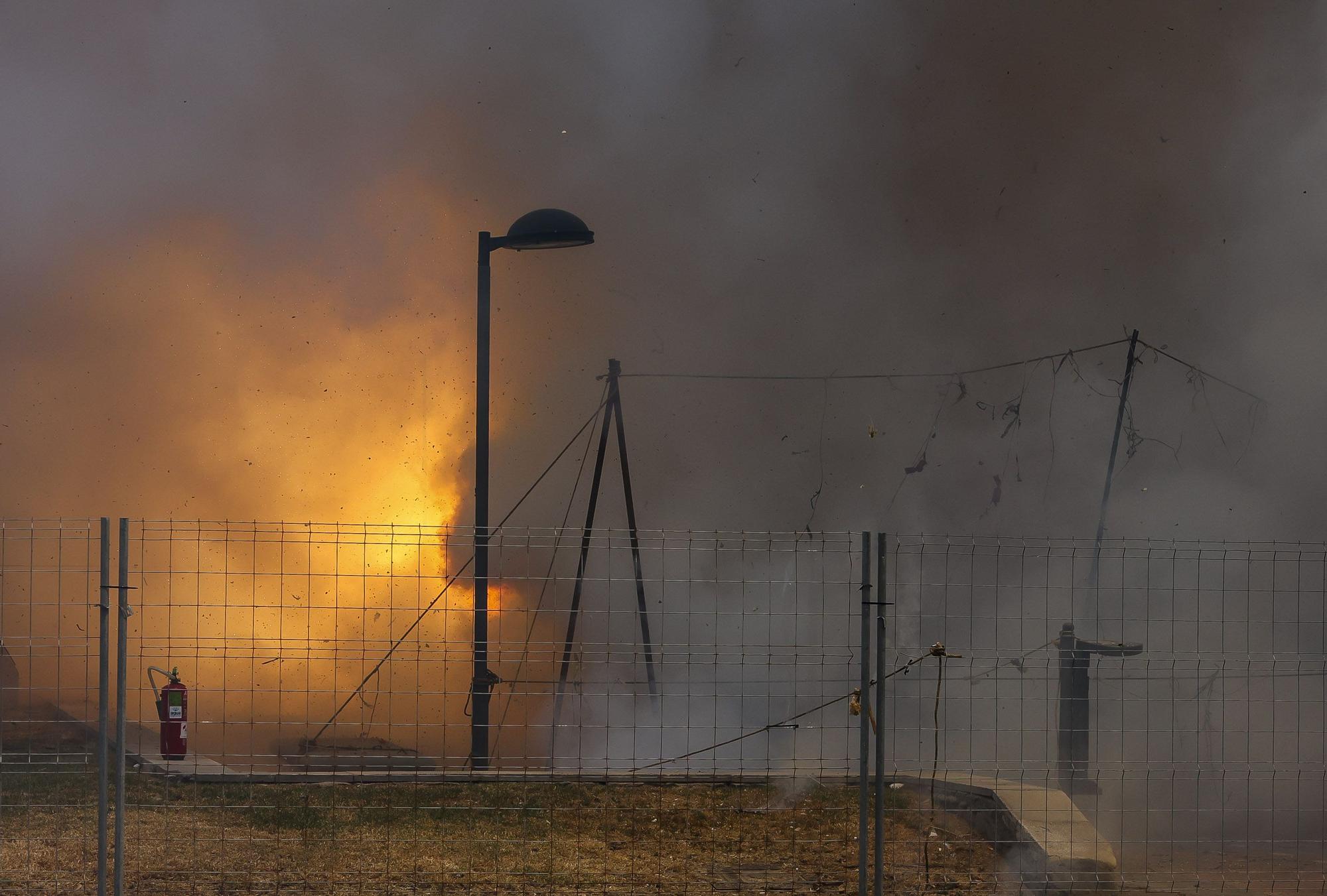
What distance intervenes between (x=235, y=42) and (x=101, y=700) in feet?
27.7

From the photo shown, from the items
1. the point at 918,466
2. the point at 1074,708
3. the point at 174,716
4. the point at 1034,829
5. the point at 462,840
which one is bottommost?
the point at 462,840

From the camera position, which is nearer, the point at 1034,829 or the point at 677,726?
the point at 1034,829

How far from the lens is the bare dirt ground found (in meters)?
7.18

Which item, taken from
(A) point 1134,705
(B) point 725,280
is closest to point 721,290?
(B) point 725,280

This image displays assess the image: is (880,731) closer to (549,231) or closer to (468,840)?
(468,840)

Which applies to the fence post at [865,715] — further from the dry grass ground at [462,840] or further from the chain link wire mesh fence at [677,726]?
the dry grass ground at [462,840]

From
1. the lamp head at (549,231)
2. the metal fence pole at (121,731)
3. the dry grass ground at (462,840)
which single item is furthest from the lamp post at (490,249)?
the metal fence pole at (121,731)

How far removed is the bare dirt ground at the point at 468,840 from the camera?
7.18 metres

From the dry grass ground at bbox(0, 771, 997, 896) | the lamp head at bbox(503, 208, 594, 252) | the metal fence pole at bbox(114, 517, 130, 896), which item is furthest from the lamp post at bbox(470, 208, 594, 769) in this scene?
the metal fence pole at bbox(114, 517, 130, 896)

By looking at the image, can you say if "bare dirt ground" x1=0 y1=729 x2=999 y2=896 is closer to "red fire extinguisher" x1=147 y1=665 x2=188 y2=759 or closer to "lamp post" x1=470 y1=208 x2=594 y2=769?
"red fire extinguisher" x1=147 y1=665 x2=188 y2=759

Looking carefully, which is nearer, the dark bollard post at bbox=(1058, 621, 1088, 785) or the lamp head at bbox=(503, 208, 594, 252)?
the dark bollard post at bbox=(1058, 621, 1088, 785)

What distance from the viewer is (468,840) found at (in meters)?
7.88

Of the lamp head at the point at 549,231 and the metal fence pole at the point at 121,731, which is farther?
the lamp head at the point at 549,231

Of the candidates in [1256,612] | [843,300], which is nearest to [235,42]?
[843,300]
